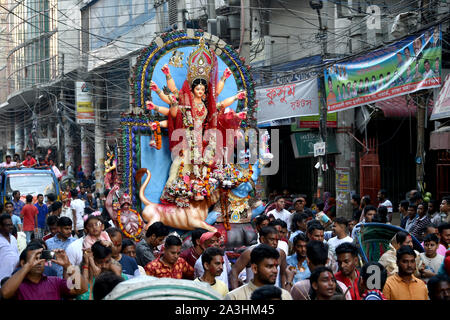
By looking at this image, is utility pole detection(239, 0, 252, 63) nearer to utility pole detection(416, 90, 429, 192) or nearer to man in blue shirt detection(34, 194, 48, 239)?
utility pole detection(416, 90, 429, 192)

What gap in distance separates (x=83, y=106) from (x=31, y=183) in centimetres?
1268

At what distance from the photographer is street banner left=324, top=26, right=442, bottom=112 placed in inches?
479

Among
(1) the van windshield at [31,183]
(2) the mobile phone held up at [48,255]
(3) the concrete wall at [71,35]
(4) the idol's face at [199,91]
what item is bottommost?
(2) the mobile phone held up at [48,255]

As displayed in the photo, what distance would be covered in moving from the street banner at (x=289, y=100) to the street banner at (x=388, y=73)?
34.0 inches

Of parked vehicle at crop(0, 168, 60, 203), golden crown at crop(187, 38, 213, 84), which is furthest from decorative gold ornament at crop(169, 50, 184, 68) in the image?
parked vehicle at crop(0, 168, 60, 203)

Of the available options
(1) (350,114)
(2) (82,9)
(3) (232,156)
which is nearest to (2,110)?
(2) (82,9)

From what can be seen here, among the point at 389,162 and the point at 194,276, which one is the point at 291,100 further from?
the point at 194,276

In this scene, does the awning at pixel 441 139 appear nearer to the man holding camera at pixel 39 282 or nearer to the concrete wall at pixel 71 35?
the man holding camera at pixel 39 282

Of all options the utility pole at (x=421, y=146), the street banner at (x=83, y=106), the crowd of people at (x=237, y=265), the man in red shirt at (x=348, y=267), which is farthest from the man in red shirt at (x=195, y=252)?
the street banner at (x=83, y=106)

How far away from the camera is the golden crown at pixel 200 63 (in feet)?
37.6

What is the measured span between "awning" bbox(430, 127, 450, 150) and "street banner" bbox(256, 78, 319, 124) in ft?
14.9

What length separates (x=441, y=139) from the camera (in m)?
12.4

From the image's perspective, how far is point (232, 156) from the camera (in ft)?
38.7

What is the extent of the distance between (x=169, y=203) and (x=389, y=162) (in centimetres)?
1026
